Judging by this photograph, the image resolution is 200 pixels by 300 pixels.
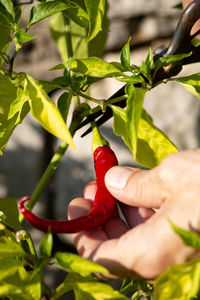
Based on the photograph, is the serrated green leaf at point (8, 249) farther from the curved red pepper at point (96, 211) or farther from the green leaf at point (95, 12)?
the green leaf at point (95, 12)

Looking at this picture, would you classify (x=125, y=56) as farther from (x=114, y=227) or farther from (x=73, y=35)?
(x=73, y=35)

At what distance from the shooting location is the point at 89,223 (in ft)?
1.85

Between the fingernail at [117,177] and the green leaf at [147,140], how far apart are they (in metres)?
0.02

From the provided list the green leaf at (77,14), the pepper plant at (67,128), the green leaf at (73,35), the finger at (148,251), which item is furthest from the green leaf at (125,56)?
the green leaf at (73,35)

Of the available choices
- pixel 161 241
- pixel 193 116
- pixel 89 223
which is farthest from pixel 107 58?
pixel 161 241

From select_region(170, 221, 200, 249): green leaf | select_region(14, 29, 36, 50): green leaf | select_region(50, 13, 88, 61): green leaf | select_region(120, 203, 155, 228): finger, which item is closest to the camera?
select_region(170, 221, 200, 249): green leaf

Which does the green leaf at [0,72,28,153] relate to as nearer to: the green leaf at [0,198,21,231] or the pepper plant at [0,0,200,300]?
the pepper plant at [0,0,200,300]

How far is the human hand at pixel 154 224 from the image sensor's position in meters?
0.44

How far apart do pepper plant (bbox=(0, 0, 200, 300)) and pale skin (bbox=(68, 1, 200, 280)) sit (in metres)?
0.02

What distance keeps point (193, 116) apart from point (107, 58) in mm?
447

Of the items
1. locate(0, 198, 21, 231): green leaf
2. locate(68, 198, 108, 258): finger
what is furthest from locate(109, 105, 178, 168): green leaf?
locate(0, 198, 21, 231): green leaf

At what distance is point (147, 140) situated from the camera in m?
Result: 0.60

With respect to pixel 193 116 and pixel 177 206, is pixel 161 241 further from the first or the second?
pixel 193 116

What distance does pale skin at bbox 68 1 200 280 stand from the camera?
443mm
